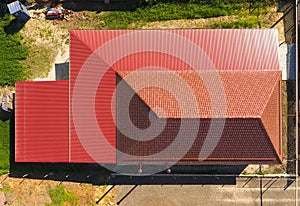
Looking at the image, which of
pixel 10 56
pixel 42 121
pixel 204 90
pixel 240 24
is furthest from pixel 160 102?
pixel 10 56

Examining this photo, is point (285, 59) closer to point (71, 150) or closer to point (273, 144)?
point (273, 144)

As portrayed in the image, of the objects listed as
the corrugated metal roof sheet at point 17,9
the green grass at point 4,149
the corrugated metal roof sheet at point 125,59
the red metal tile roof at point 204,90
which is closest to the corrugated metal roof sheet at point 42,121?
the corrugated metal roof sheet at point 125,59

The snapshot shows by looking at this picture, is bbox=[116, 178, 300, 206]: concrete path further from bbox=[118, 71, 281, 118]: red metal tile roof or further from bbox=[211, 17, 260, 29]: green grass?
bbox=[211, 17, 260, 29]: green grass

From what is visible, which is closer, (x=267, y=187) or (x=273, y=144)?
(x=273, y=144)

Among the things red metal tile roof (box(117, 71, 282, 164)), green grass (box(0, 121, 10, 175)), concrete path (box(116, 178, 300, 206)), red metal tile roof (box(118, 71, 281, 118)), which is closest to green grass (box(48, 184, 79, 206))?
green grass (box(0, 121, 10, 175))

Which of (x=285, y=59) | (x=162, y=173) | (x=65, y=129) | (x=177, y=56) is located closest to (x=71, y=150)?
(x=65, y=129)

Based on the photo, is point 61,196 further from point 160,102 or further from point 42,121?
point 160,102

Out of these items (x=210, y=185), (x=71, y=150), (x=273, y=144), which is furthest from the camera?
(x=210, y=185)
